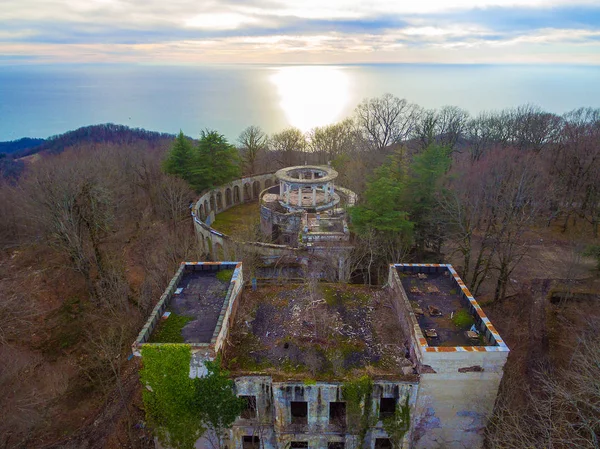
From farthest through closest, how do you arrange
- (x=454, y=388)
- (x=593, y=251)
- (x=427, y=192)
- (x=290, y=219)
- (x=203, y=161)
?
(x=203, y=161) → (x=290, y=219) → (x=427, y=192) → (x=593, y=251) → (x=454, y=388)

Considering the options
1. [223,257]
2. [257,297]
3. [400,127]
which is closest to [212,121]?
[400,127]

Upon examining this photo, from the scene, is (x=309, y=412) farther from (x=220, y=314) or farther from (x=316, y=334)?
(x=220, y=314)

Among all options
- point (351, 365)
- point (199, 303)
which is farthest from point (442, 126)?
point (199, 303)

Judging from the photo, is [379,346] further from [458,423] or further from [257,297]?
[257,297]

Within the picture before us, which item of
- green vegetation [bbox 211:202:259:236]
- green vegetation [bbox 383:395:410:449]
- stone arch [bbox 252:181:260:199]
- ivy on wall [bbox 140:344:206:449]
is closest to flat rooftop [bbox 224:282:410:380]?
green vegetation [bbox 383:395:410:449]

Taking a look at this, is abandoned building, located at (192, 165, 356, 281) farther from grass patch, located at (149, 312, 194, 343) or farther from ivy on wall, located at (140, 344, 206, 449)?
ivy on wall, located at (140, 344, 206, 449)

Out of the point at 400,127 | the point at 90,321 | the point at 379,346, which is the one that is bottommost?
the point at 90,321

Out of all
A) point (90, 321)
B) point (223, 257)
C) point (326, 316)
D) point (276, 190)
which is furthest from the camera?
point (276, 190)
